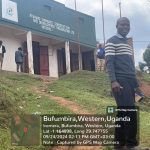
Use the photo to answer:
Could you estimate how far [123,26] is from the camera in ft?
20.2

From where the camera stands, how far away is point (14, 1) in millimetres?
20422

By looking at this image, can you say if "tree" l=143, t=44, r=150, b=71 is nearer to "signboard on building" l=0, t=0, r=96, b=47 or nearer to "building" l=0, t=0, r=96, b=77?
"building" l=0, t=0, r=96, b=77

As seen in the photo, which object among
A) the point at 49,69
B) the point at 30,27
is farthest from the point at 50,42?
the point at 30,27

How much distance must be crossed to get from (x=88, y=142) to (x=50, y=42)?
1827cm

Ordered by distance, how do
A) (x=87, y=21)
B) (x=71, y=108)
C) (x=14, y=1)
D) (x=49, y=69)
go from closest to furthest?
1. (x=71, y=108)
2. (x=14, y=1)
3. (x=49, y=69)
4. (x=87, y=21)

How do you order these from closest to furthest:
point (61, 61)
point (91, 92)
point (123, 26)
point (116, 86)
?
point (116, 86), point (123, 26), point (91, 92), point (61, 61)

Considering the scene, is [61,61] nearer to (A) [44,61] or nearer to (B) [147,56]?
(A) [44,61]

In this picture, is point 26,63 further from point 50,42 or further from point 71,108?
point 71,108

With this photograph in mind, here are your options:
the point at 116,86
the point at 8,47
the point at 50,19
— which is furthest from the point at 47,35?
the point at 116,86

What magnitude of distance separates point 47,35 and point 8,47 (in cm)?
243

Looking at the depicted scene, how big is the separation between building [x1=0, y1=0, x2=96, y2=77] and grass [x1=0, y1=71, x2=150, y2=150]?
3.72 meters

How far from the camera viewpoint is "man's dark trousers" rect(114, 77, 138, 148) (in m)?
5.88

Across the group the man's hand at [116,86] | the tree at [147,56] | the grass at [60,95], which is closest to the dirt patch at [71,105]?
the grass at [60,95]

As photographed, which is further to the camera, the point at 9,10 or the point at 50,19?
the point at 50,19
